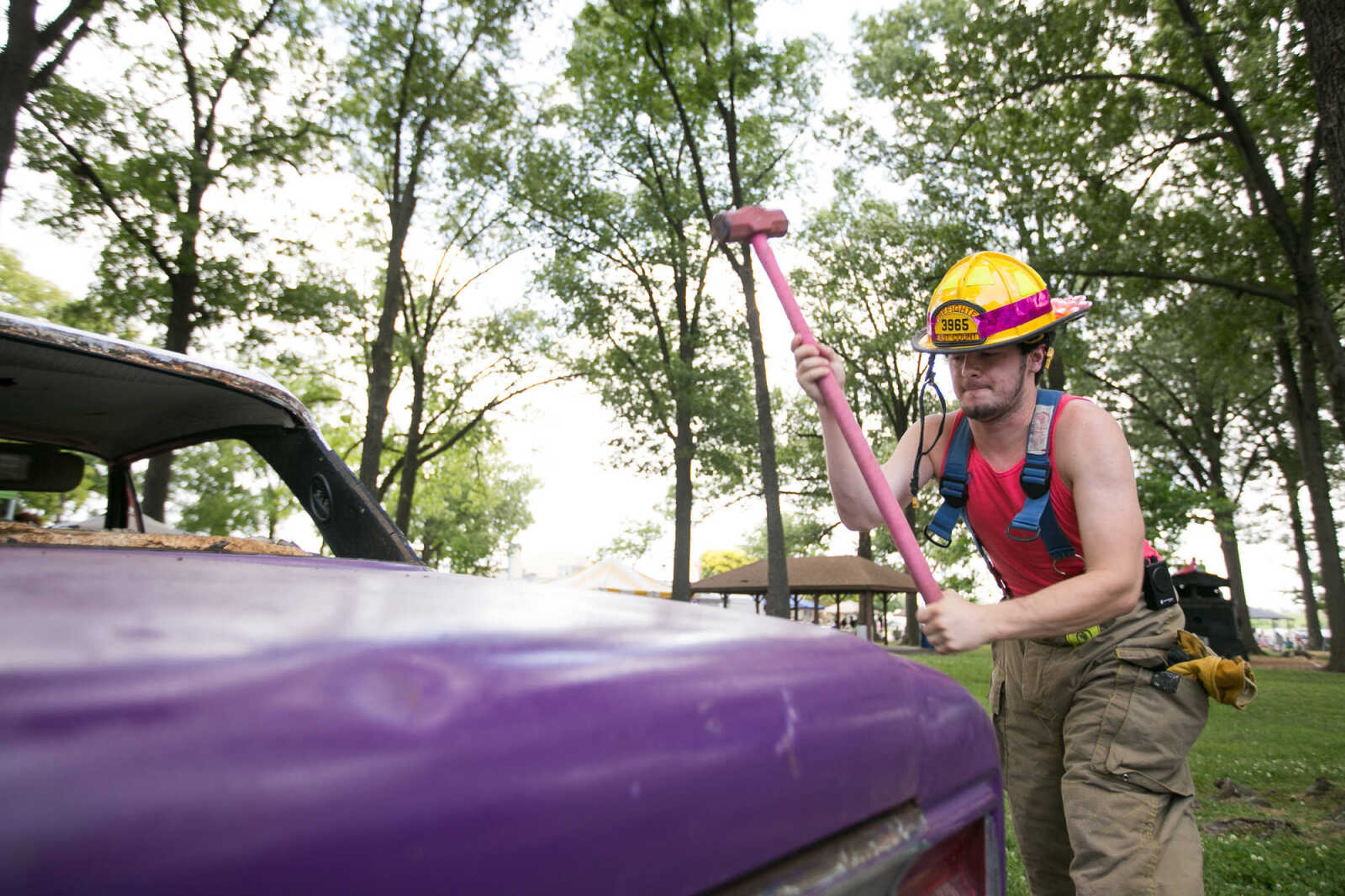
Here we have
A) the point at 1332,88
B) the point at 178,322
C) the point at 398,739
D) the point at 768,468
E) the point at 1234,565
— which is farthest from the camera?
the point at 1234,565

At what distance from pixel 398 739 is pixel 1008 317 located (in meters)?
2.02

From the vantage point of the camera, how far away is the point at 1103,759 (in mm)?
2197

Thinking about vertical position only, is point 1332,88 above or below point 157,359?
above

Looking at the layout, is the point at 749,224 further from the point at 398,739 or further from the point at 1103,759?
the point at 398,739

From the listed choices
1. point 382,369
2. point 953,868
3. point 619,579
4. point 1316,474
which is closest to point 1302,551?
point 1316,474

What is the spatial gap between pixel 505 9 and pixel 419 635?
1636 centimetres

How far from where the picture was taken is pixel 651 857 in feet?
2.60

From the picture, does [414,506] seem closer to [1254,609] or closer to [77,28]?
[77,28]

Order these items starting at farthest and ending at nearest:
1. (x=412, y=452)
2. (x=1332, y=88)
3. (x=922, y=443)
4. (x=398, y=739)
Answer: (x=412, y=452)
(x=1332, y=88)
(x=922, y=443)
(x=398, y=739)

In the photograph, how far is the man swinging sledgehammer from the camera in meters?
2.01

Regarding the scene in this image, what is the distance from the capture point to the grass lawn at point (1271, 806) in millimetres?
4273

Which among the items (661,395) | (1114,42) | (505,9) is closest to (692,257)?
(661,395)

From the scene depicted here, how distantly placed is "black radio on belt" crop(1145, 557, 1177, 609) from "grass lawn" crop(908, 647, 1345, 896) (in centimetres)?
256

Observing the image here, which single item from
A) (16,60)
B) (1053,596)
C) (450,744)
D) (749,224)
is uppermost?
(16,60)
